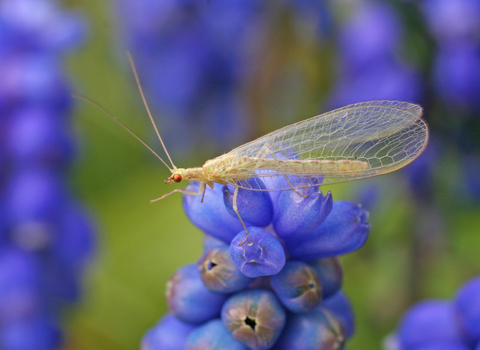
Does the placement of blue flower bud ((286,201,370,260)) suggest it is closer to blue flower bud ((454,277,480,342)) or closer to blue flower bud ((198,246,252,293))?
blue flower bud ((198,246,252,293))

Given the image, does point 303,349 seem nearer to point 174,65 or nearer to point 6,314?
point 6,314

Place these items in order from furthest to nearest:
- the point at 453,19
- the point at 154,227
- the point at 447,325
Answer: the point at 154,227, the point at 453,19, the point at 447,325

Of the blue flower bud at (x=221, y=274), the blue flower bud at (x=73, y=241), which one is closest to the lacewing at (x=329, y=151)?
the blue flower bud at (x=221, y=274)

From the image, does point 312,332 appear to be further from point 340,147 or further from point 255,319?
point 340,147

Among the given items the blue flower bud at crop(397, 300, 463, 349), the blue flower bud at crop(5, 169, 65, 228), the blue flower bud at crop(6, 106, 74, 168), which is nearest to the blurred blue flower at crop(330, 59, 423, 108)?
the blue flower bud at crop(397, 300, 463, 349)

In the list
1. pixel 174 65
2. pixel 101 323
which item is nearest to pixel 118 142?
pixel 174 65

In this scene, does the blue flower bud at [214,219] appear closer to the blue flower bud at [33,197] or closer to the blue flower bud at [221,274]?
the blue flower bud at [221,274]

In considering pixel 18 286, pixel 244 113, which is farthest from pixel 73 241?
pixel 244 113
